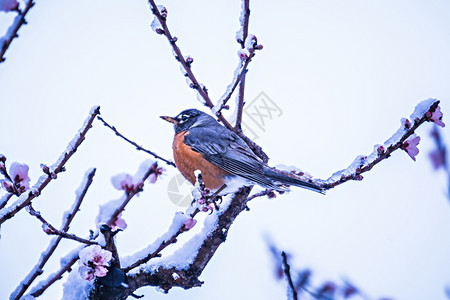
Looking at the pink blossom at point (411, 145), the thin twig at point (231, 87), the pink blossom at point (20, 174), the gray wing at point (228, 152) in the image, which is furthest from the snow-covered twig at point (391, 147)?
the pink blossom at point (20, 174)

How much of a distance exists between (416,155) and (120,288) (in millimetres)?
1916

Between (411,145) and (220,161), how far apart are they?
1690mm

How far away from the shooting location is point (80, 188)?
1.72 metres

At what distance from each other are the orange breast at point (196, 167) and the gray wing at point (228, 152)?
0.17 feet

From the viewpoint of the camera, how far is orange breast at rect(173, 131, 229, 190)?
11.6ft

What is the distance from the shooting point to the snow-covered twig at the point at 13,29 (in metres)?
1.11

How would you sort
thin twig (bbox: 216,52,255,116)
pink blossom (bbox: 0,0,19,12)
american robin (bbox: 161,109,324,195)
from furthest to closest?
american robin (bbox: 161,109,324,195) < thin twig (bbox: 216,52,255,116) < pink blossom (bbox: 0,0,19,12)

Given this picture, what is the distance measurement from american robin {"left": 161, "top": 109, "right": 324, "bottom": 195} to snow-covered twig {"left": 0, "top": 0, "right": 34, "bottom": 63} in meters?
2.03

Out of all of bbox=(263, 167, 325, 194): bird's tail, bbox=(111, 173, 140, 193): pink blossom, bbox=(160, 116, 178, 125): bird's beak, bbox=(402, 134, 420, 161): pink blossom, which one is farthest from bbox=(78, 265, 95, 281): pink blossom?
bbox=(160, 116, 178, 125): bird's beak

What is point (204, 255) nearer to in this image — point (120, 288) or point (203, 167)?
point (120, 288)

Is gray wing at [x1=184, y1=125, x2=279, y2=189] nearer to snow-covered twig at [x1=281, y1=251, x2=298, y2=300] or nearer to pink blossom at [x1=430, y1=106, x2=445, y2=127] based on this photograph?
pink blossom at [x1=430, y1=106, x2=445, y2=127]

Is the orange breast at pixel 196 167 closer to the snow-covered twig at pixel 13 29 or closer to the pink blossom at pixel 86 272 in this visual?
the pink blossom at pixel 86 272

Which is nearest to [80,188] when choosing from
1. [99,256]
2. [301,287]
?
[99,256]

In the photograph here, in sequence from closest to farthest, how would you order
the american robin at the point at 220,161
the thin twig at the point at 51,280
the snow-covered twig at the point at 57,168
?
the snow-covered twig at the point at 57,168, the thin twig at the point at 51,280, the american robin at the point at 220,161
